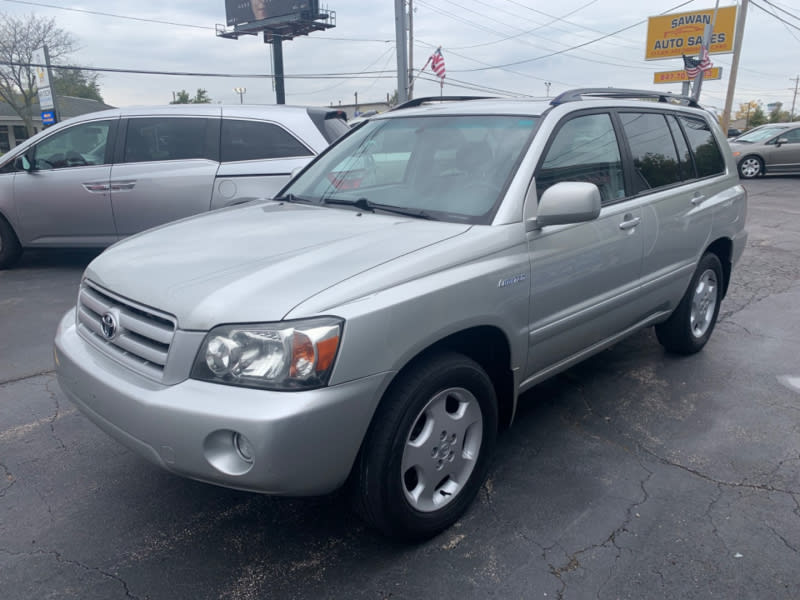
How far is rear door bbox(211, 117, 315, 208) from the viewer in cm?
678

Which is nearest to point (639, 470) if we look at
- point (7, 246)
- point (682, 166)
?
point (682, 166)

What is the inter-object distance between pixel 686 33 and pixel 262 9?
27986mm

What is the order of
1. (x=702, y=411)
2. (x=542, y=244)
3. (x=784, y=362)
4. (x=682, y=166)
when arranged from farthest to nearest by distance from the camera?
(x=784, y=362) < (x=682, y=166) < (x=702, y=411) < (x=542, y=244)

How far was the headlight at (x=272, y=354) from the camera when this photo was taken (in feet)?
7.08

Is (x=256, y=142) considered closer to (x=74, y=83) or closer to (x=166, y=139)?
(x=166, y=139)

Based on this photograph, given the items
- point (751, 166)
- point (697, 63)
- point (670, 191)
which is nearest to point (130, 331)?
point (670, 191)

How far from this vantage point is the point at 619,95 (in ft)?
13.2

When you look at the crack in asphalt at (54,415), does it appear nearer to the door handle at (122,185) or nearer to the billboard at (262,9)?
the door handle at (122,185)

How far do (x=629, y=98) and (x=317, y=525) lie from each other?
10.4ft

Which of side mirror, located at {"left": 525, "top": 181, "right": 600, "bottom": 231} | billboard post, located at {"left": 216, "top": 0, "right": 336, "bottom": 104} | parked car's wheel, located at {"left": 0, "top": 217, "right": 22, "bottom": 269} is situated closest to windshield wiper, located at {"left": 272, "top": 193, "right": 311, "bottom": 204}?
side mirror, located at {"left": 525, "top": 181, "right": 600, "bottom": 231}

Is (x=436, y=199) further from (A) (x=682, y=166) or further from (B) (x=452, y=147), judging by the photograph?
(A) (x=682, y=166)

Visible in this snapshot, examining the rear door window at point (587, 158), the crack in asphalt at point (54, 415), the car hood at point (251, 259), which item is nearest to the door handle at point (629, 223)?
the rear door window at point (587, 158)

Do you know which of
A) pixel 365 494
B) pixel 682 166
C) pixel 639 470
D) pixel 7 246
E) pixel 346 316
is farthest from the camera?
pixel 7 246

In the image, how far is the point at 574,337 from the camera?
132 inches
